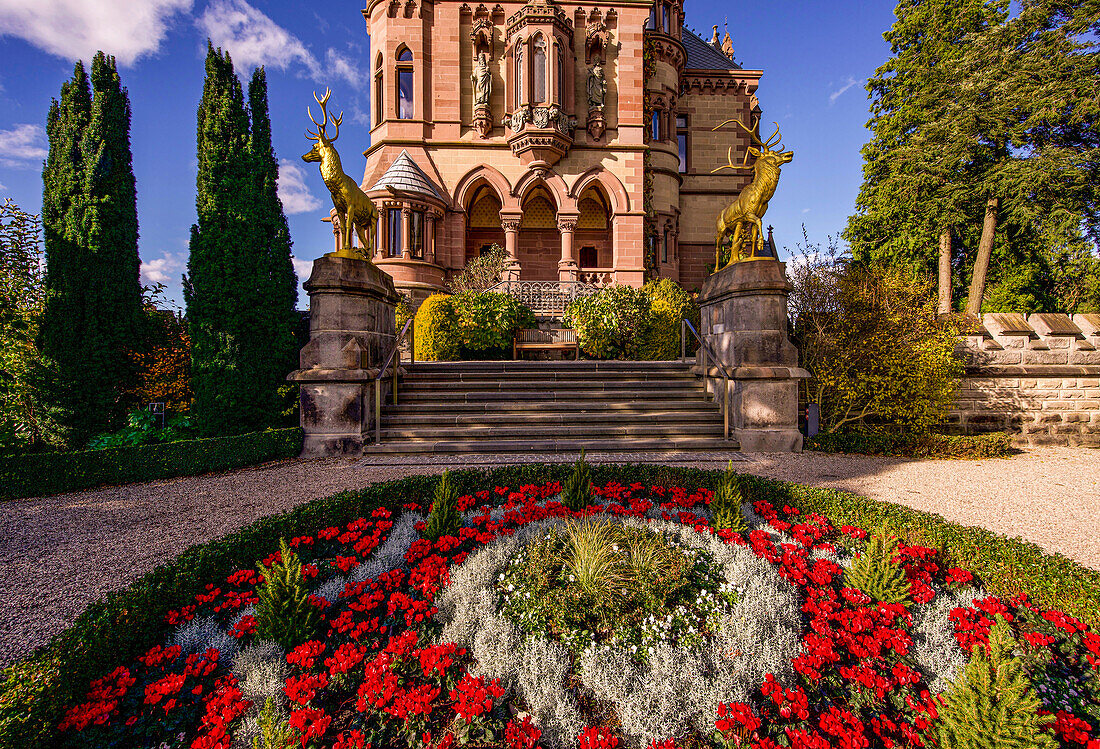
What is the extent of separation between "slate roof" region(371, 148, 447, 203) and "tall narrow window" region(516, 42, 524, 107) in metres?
4.80

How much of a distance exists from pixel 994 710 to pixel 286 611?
3.35m

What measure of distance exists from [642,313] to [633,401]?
4.37m

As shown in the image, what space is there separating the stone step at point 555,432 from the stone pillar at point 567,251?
421 inches

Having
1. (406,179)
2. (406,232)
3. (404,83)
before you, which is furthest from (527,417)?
(404,83)

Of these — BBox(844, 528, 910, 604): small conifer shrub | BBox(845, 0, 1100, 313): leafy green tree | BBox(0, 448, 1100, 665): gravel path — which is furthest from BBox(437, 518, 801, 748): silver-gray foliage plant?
BBox(845, 0, 1100, 313): leafy green tree

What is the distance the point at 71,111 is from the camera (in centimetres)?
798

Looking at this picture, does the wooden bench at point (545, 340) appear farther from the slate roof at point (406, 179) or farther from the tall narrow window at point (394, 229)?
the slate roof at point (406, 179)

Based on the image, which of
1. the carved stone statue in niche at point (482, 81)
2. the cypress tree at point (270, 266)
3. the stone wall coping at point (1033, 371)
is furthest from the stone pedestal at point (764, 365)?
the carved stone statue in niche at point (482, 81)

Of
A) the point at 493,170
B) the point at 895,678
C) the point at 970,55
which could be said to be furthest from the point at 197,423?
the point at 970,55

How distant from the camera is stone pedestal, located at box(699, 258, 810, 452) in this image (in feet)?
24.0

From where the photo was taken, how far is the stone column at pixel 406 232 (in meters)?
16.2

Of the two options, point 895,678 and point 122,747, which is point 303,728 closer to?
point 122,747

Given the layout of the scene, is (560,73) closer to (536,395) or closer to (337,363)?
(536,395)

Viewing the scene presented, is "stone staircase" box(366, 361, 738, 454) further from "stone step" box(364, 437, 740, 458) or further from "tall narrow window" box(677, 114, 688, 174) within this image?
"tall narrow window" box(677, 114, 688, 174)
